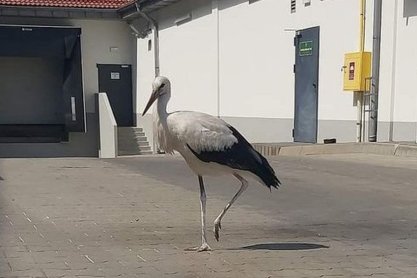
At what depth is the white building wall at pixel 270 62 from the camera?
45.0 ft

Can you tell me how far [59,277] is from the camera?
15.2ft

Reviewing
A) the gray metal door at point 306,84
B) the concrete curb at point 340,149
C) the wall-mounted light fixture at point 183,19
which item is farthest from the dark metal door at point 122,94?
the concrete curb at point 340,149

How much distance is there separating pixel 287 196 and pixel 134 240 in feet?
10.6

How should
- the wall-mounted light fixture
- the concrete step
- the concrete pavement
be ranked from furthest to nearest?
the concrete step, the wall-mounted light fixture, the concrete pavement

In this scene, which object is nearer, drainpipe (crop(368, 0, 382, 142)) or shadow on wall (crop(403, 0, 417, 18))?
shadow on wall (crop(403, 0, 417, 18))

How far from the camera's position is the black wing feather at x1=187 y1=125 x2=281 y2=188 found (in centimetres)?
522

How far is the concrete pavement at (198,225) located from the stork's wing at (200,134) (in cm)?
92

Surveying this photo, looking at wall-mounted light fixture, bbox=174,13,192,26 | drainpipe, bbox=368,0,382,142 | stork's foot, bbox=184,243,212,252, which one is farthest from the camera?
wall-mounted light fixture, bbox=174,13,192,26

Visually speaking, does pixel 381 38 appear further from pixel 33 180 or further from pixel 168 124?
pixel 168 124

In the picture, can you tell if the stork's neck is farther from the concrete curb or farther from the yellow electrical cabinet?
the yellow electrical cabinet

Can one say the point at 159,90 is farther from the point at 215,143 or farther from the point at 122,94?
the point at 122,94

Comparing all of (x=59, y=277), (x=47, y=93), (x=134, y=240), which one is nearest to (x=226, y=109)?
(x=47, y=93)

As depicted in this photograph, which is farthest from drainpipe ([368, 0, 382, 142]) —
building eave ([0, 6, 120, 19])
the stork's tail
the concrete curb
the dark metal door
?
the dark metal door

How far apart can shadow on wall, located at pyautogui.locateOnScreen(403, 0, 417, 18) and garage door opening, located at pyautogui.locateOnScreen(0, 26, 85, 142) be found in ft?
51.6
